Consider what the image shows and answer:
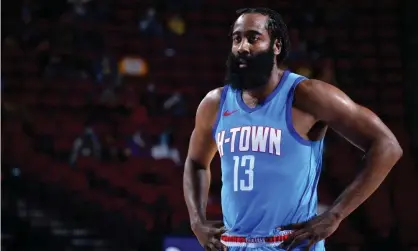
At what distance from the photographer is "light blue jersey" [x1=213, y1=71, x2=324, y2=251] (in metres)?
2.71

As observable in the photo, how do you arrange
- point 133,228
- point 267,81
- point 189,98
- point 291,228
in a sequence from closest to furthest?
1. point 291,228
2. point 267,81
3. point 133,228
4. point 189,98

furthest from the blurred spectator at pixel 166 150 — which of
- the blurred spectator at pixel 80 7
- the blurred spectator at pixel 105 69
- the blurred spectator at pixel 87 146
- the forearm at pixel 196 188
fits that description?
the forearm at pixel 196 188

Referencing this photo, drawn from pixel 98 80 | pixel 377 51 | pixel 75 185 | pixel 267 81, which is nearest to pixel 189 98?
pixel 98 80

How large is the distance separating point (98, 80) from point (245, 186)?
19.7 ft

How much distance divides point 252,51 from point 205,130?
19.2 inches

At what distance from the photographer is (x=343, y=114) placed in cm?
267

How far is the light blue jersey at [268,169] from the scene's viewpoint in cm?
271

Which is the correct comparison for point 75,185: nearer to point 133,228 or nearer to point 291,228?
point 133,228

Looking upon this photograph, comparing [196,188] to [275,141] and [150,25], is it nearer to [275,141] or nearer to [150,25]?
[275,141]

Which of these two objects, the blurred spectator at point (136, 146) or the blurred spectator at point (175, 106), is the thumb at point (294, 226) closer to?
the blurred spectator at point (136, 146)

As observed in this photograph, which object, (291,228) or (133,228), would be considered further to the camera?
(133,228)

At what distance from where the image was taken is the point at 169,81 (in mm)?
8633

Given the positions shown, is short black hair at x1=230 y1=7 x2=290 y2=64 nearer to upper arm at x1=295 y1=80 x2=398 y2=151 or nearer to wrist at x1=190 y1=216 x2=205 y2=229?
upper arm at x1=295 y1=80 x2=398 y2=151

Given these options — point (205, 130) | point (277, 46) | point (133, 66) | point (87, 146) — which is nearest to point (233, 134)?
point (205, 130)
